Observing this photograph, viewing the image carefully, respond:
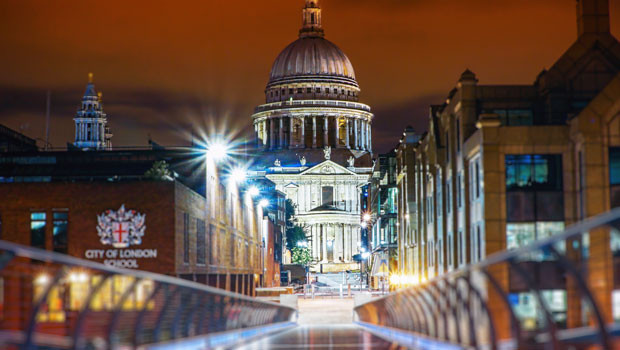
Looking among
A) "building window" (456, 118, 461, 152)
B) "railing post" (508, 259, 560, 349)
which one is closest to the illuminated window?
"railing post" (508, 259, 560, 349)

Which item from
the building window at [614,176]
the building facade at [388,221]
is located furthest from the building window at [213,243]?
the building facade at [388,221]

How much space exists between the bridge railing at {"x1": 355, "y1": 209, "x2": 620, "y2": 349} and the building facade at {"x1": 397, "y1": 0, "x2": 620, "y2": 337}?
60.5ft

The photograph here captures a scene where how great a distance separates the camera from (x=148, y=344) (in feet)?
66.9

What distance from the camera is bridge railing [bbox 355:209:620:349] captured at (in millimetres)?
12914

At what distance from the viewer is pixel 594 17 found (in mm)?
54062

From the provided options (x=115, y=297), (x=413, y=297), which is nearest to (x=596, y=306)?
(x=115, y=297)

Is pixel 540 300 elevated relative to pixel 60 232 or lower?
lower

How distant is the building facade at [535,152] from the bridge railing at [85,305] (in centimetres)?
2171

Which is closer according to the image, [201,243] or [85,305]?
[85,305]

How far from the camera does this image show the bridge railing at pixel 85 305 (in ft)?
48.8

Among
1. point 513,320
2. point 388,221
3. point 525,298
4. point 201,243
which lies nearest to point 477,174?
point 201,243

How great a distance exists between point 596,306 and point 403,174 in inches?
2871

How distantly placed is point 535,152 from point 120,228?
21.2 meters

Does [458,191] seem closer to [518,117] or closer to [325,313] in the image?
[518,117]
